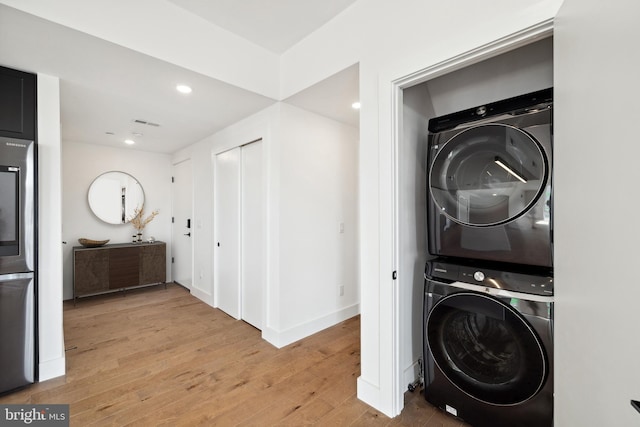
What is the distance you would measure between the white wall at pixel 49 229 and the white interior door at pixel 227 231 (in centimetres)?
151

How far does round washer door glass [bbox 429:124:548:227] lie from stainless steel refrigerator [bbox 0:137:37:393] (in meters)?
2.71

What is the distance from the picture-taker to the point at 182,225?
449 cm

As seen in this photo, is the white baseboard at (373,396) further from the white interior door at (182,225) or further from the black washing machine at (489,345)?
the white interior door at (182,225)

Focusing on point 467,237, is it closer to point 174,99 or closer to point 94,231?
point 174,99

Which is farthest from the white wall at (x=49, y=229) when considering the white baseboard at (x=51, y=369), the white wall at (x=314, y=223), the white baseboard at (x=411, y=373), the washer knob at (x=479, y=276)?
the washer knob at (x=479, y=276)

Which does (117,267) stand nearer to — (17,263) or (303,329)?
(17,263)

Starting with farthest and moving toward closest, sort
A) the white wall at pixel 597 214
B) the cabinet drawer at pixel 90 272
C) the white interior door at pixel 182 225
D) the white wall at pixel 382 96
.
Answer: the white interior door at pixel 182 225
the cabinet drawer at pixel 90 272
the white wall at pixel 382 96
the white wall at pixel 597 214

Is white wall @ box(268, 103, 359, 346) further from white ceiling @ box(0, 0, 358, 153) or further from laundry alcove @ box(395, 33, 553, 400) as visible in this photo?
laundry alcove @ box(395, 33, 553, 400)

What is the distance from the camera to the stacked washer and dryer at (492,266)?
1.35m

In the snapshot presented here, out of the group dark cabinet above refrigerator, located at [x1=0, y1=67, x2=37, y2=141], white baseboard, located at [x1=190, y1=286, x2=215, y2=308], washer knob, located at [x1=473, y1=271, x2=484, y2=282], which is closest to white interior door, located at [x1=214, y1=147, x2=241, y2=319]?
white baseboard, located at [x1=190, y1=286, x2=215, y2=308]

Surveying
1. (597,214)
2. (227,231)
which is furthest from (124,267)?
(597,214)

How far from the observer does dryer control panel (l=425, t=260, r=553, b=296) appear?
4.38 feet

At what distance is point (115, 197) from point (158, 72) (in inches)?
123

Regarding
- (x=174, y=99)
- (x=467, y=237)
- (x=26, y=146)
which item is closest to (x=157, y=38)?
(x=174, y=99)
